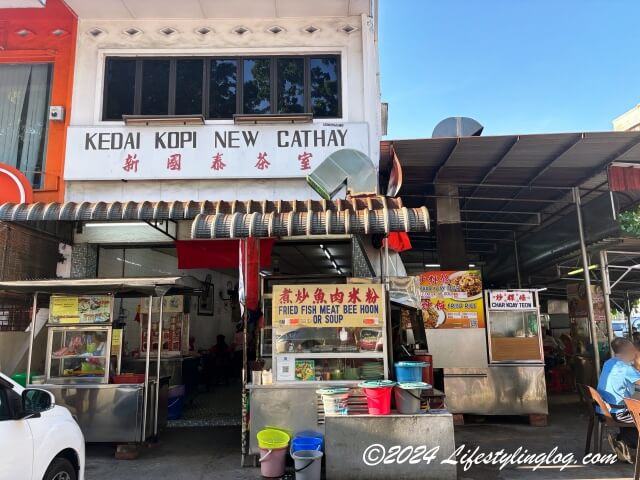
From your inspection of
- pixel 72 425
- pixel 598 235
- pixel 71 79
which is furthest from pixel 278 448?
pixel 71 79

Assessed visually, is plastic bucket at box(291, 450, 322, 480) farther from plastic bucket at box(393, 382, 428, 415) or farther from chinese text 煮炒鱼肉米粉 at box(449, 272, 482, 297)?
chinese text 煮炒鱼肉米粉 at box(449, 272, 482, 297)

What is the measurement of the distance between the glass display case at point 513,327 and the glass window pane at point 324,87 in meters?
4.71

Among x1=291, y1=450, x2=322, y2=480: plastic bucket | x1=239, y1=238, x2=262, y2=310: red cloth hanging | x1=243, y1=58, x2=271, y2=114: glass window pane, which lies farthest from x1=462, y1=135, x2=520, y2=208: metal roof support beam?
x1=291, y1=450, x2=322, y2=480: plastic bucket

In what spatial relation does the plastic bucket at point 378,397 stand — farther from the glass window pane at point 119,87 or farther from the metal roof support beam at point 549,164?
the glass window pane at point 119,87

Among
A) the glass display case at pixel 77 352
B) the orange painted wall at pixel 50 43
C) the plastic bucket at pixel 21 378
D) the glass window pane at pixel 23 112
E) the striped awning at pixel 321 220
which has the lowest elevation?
the plastic bucket at pixel 21 378

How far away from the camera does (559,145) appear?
8109mm

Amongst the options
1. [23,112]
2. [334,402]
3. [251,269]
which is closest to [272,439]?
[334,402]

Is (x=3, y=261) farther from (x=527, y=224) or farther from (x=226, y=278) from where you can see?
(x=527, y=224)

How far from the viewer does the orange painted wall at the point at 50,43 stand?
924cm

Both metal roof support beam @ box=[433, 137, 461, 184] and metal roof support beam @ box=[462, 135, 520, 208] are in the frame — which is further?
metal roof support beam @ box=[433, 137, 461, 184]

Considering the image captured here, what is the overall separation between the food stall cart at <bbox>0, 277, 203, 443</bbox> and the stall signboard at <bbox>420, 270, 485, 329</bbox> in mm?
4644

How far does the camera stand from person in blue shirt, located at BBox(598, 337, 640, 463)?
620 cm

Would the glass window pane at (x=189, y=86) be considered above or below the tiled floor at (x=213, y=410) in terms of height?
above

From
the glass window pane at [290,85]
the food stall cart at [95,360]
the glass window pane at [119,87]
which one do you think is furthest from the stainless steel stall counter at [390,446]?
the glass window pane at [119,87]
